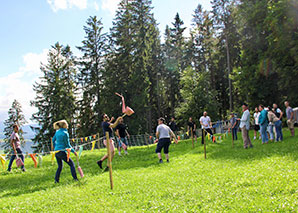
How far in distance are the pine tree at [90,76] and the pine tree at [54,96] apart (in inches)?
90.1

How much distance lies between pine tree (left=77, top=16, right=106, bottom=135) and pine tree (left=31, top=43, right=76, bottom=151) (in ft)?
7.51

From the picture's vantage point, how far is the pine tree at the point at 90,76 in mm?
37472

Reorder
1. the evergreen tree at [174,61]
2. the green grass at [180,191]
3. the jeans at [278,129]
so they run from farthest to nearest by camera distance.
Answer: the evergreen tree at [174,61]
the jeans at [278,129]
the green grass at [180,191]

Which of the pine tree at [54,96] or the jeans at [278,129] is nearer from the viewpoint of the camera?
the jeans at [278,129]

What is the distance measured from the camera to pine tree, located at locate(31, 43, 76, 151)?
126 ft

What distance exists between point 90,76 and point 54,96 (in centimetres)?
629

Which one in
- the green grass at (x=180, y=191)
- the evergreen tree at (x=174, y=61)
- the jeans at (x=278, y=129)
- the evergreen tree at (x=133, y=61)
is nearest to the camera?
the green grass at (x=180, y=191)

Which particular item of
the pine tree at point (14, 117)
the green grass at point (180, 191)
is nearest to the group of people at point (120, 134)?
the green grass at point (180, 191)

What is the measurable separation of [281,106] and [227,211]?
2491cm

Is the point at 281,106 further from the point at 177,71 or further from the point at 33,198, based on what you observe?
the point at 33,198

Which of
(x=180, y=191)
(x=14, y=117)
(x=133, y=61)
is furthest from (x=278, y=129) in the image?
(x=14, y=117)

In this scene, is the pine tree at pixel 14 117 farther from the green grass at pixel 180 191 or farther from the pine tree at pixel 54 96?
the green grass at pixel 180 191

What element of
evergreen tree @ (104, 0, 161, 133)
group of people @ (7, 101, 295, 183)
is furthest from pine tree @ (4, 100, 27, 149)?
group of people @ (7, 101, 295, 183)

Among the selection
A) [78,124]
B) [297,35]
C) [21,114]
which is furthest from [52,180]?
[21,114]
